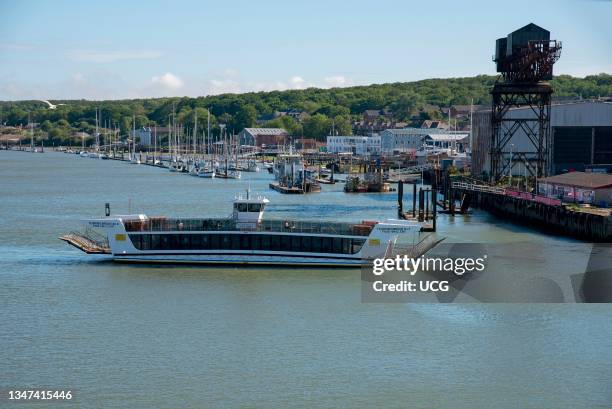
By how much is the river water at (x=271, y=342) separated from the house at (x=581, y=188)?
27353 millimetres

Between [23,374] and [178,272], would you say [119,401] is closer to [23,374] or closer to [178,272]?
[23,374]

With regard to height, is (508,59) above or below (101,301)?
above

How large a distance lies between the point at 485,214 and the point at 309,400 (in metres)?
54.0

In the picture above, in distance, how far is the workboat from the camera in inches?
1854

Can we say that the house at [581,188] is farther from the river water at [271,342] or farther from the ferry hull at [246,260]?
the river water at [271,342]

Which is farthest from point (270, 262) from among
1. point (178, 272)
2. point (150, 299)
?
point (150, 299)

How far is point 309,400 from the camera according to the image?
94.2ft

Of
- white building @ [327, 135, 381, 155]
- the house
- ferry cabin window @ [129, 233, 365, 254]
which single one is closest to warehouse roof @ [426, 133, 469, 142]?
white building @ [327, 135, 381, 155]

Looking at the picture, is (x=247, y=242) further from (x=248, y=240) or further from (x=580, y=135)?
(x=580, y=135)

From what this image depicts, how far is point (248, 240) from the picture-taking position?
4781 centimetres

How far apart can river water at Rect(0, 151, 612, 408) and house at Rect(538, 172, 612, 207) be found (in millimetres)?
27353

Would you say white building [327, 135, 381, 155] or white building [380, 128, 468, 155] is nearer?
white building [380, 128, 468, 155]

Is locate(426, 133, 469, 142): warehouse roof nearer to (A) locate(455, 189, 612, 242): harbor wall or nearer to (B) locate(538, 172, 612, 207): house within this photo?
(A) locate(455, 189, 612, 242): harbor wall

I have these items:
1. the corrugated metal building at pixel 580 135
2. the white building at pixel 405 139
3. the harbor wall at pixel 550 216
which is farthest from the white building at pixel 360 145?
the harbor wall at pixel 550 216
